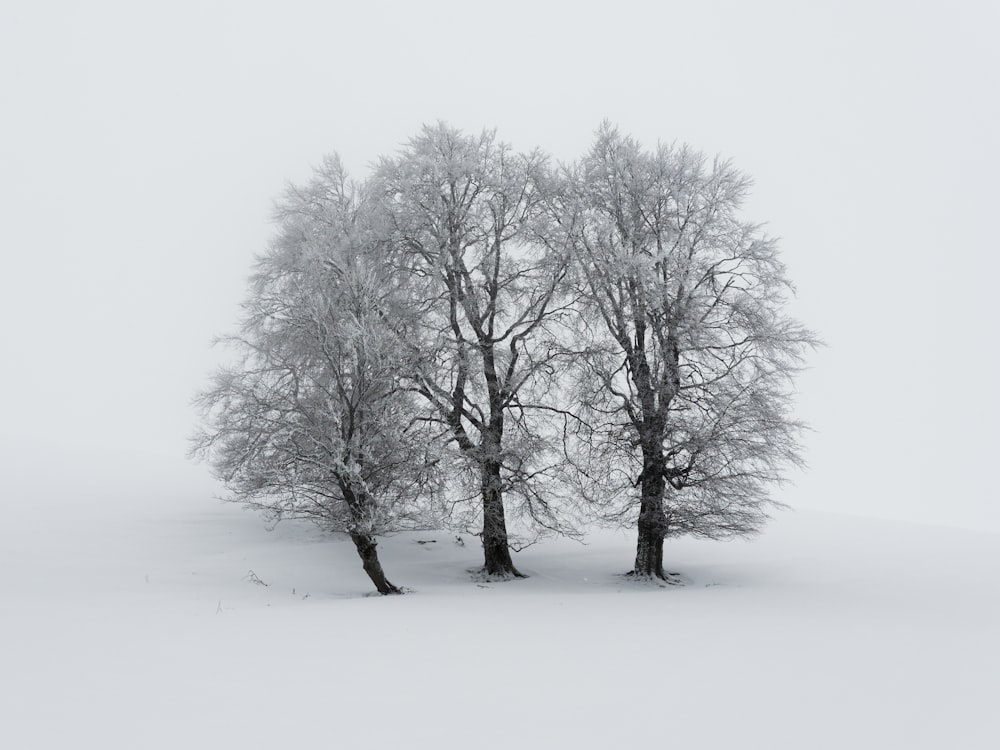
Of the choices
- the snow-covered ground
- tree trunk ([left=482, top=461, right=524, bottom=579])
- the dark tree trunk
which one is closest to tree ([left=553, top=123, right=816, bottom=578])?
the dark tree trunk

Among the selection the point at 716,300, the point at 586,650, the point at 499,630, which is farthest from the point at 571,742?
the point at 716,300

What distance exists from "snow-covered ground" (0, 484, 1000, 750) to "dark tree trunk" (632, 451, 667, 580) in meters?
1.08

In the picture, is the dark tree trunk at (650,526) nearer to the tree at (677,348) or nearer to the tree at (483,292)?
the tree at (677,348)

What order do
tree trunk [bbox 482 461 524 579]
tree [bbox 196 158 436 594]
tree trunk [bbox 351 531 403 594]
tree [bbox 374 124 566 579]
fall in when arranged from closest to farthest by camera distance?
1. tree [bbox 196 158 436 594]
2. tree trunk [bbox 351 531 403 594]
3. tree trunk [bbox 482 461 524 579]
4. tree [bbox 374 124 566 579]

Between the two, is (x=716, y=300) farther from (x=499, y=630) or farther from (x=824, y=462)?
(x=824, y=462)

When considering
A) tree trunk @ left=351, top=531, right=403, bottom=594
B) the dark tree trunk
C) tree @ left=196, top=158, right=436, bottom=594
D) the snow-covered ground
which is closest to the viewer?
the snow-covered ground

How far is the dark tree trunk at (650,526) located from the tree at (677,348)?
3 cm

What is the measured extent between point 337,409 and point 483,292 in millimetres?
5532

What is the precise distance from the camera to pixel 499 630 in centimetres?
938

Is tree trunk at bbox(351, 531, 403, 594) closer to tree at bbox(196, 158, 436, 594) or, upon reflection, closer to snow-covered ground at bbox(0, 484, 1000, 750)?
tree at bbox(196, 158, 436, 594)

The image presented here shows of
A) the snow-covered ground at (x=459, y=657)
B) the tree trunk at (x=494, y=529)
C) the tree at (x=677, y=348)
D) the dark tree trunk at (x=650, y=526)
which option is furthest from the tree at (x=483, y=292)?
the snow-covered ground at (x=459, y=657)

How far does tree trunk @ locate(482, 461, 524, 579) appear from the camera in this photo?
51.4ft

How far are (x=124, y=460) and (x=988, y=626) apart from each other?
128 ft

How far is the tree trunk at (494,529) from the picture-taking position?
1567cm
